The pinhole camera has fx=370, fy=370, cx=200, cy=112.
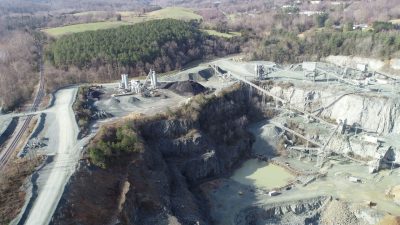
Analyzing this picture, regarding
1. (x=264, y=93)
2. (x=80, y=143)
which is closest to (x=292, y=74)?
(x=264, y=93)

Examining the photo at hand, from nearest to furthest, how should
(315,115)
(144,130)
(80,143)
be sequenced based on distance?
(80,143) → (144,130) → (315,115)

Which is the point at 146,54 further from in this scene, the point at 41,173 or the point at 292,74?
the point at 41,173

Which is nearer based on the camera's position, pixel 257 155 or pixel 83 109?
pixel 83 109

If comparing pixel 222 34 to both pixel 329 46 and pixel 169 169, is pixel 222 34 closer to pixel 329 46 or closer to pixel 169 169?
pixel 329 46

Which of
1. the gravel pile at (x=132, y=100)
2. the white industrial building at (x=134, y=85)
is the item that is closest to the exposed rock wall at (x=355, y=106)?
the white industrial building at (x=134, y=85)

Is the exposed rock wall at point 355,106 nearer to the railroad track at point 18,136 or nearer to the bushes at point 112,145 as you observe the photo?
the bushes at point 112,145

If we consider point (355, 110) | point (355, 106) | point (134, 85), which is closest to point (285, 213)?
point (355, 110)
